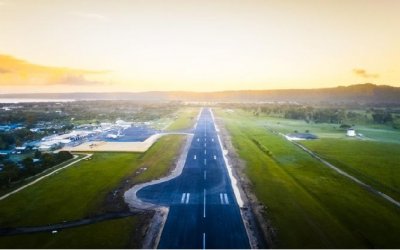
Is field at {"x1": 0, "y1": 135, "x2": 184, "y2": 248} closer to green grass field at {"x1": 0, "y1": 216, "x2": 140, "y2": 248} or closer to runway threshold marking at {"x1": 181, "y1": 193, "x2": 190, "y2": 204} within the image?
green grass field at {"x1": 0, "y1": 216, "x2": 140, "y2": 248}

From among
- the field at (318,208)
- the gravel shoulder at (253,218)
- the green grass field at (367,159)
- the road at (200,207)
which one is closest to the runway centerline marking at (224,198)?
the road at (200,207)

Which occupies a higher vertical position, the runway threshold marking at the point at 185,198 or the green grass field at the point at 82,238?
the runway threshold marking at the point at 185,198

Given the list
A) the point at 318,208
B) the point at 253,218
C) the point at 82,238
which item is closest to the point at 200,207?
the point at 253,218

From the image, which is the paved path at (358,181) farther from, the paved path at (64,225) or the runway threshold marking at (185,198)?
the paved path at (64,225)

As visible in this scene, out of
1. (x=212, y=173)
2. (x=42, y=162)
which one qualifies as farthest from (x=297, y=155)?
(x=42, y=162)

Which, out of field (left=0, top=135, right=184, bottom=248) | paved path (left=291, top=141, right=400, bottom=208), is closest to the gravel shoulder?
field (left=0, top=135, right=184, bottom=248)
